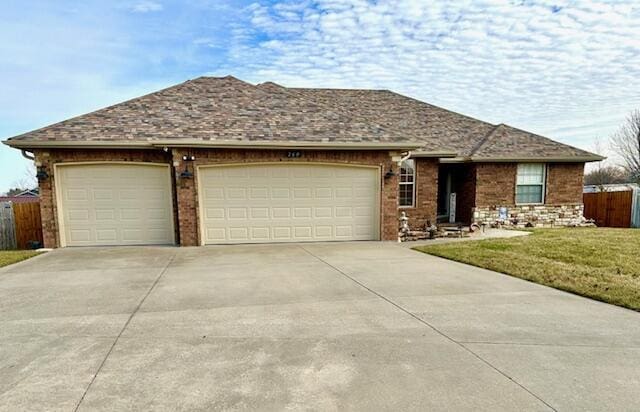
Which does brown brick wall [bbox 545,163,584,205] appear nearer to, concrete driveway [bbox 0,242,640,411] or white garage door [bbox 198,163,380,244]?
white garage door [bbox 198,163,380,244]

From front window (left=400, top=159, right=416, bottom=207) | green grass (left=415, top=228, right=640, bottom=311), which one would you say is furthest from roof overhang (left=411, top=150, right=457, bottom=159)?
green grass (left=415, top=228, right=640, bottom=311)

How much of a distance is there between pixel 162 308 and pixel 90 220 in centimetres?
680

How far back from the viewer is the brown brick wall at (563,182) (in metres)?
14.1

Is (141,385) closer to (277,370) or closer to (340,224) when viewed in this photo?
(277,370)

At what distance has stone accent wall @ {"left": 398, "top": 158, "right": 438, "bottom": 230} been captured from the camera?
514 inches

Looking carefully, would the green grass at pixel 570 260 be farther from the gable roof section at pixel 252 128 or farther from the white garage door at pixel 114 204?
the white garage door at pixel 114 204

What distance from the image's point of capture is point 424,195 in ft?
43.1

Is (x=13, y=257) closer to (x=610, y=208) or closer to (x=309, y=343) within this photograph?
(x=309, y=343)

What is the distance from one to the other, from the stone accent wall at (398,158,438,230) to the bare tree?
2696 centimetres

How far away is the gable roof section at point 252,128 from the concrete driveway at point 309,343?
4.58 metres

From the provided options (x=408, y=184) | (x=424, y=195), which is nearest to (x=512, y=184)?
(x=424, y=195)

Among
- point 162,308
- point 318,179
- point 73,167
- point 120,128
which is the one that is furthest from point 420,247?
point 73,167

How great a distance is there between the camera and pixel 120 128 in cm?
991

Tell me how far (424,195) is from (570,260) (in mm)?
6018
